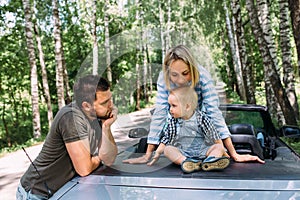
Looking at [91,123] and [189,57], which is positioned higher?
[189,57]

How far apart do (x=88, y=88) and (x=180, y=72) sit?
0.66 meters

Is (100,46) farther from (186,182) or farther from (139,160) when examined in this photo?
(186,182)

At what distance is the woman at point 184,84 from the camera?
8.48 ft

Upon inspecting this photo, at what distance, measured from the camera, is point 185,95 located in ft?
8.32

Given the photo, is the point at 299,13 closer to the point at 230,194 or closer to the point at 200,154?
the point at 200,154

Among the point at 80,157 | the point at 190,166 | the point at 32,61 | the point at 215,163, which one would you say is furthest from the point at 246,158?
the point at 32,61

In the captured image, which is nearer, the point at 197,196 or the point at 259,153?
the point at 197,196

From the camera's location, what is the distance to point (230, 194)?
6.63 feet

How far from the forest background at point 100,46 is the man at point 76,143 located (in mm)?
6297

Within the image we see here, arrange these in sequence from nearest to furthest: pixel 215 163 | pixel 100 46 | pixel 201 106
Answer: pixel 215 163
pixel 201 106
pixel 100 46

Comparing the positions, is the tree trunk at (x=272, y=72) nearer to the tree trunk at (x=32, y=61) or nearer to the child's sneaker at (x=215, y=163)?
the child's sneaker at (x=215, y=163)

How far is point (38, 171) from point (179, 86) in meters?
1.16

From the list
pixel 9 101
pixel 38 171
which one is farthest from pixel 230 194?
pixel 9 101

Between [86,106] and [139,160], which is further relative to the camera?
[139,160]
